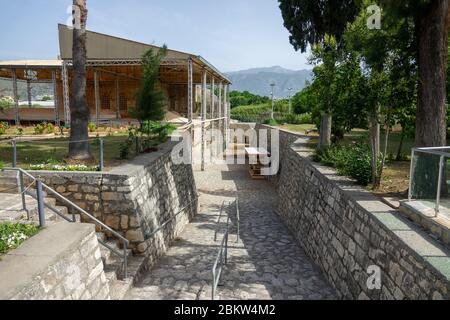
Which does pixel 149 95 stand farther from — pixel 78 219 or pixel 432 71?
pixel 432 71

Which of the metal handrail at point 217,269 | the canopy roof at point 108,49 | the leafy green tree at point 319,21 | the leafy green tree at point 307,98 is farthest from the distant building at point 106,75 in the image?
the metal handrail at point 217,269

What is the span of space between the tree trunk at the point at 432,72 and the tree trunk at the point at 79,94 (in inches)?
324

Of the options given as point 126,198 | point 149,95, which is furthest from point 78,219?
point 149,95

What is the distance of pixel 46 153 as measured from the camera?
1089cm

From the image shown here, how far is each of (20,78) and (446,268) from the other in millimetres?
28964

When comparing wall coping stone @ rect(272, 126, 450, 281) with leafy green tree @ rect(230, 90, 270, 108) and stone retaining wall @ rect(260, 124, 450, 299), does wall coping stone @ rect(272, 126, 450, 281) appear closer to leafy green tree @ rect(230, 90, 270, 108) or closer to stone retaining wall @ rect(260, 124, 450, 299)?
stone retaining wall @ rect(260, 124, 450, 299)

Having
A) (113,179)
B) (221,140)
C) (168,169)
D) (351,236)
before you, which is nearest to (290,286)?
(351,236)

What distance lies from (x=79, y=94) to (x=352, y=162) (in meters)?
7.73

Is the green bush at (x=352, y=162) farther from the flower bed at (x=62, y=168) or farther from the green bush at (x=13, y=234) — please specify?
the green bush at (x=13, y=234)

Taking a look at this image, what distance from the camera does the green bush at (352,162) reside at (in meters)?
7.86

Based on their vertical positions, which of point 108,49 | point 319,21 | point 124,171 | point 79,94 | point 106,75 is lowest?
point 124,171

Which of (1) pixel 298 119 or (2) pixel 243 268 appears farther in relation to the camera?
(1) pixel 298 119

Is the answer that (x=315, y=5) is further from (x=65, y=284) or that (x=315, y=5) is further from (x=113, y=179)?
(x=65, y=284)
